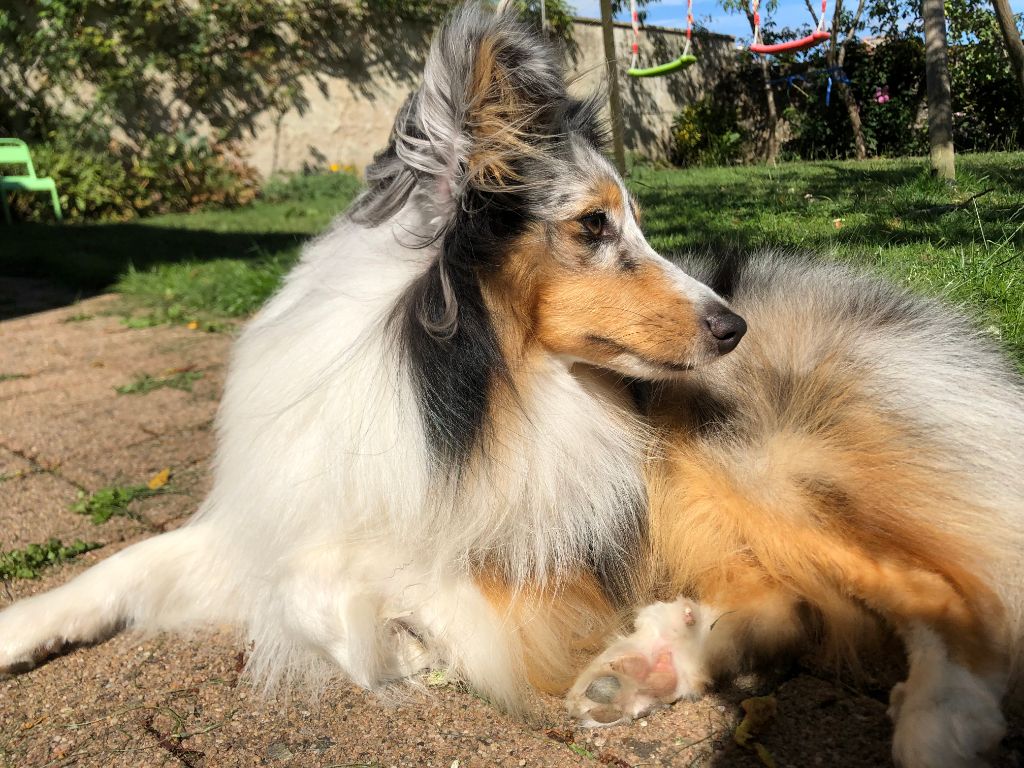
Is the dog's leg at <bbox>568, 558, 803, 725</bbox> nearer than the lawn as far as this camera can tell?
Yes

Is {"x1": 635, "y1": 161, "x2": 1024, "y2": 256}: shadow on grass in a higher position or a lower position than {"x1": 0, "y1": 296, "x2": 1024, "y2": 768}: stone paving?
higher

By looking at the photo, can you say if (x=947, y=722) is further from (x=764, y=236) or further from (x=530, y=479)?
(x=764, y=236)

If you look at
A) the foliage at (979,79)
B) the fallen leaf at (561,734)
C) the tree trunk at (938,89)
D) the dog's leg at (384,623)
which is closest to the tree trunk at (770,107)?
the foliage at (979,79)

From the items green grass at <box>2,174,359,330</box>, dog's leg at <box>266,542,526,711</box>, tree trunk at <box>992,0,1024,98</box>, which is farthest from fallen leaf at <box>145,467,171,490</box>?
tree trunk at <box>992,0,1024,98</box>

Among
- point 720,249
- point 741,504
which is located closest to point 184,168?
point 720,249

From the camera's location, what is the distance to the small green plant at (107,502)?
3092mm

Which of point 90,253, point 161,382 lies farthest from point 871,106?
point 161,382

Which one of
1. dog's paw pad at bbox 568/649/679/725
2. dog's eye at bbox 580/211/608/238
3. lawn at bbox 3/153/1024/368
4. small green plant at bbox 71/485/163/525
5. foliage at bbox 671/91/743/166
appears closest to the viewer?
dog's paw pad at bbox 568/649/679/725

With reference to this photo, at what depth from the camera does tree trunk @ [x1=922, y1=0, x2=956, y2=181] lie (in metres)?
7.25

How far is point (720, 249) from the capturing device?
3145 mm

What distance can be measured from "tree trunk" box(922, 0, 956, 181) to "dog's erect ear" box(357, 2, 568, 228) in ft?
19.9

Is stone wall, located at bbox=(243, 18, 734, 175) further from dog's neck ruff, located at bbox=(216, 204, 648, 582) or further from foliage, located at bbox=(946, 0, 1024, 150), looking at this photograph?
dog's neck ruff, located at bbox=(216, 204, 648, 582)

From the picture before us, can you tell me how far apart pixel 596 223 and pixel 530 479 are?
2.28ft

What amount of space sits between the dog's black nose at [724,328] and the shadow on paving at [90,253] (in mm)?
A: 5410
